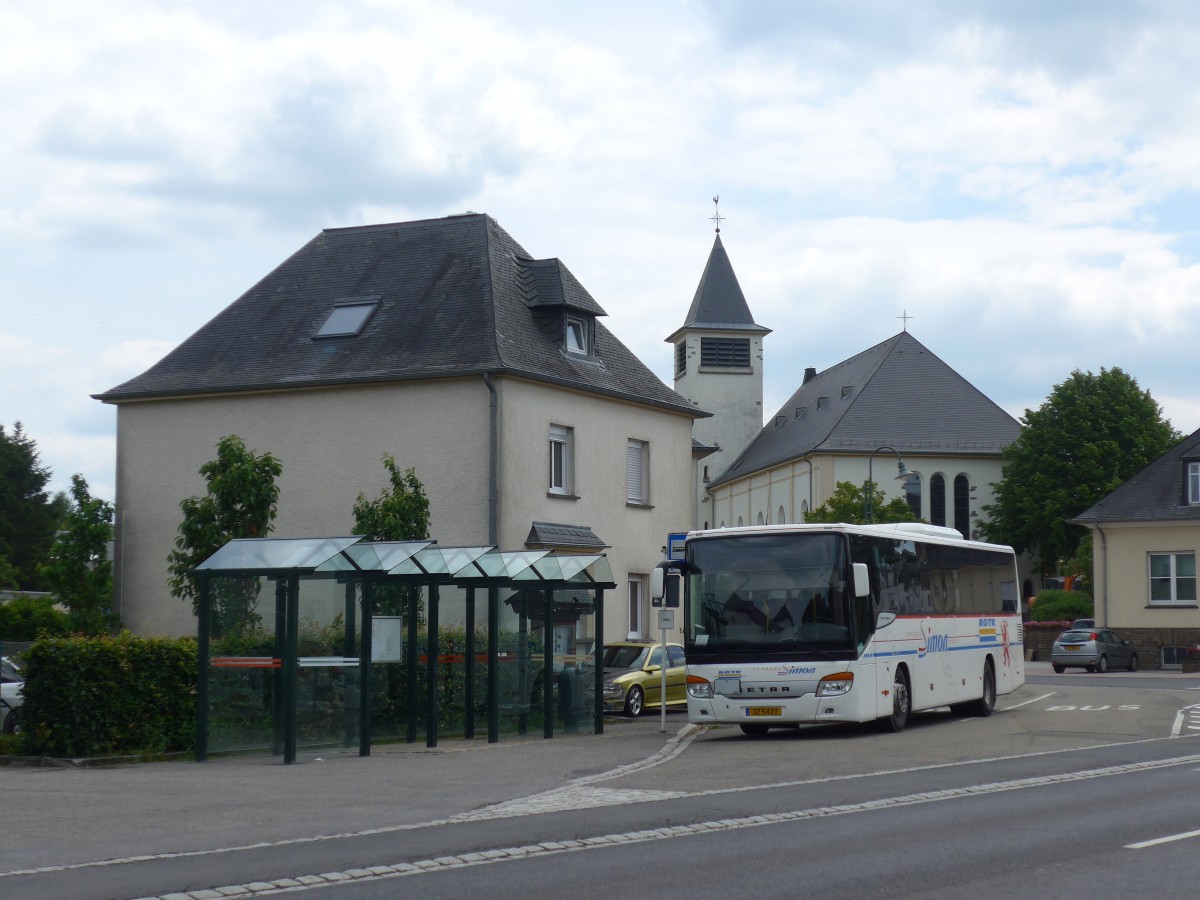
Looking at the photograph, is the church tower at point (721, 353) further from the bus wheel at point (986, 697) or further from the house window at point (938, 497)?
the bus wheel at point (986, 697)

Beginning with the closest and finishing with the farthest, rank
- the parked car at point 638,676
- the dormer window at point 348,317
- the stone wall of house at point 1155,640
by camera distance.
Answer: the parked car at point 638,676, the dormer window at point 348,317, the stone wall of house at point 1155,640

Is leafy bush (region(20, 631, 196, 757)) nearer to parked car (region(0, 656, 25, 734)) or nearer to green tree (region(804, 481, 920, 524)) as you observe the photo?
parked car (region(0, 656, 25, 734))

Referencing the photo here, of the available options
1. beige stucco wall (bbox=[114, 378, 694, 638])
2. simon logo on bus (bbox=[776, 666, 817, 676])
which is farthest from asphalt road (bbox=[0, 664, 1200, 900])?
beige stucco wall (bbox=[114, 378, 694, 638])

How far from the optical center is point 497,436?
3234 cm

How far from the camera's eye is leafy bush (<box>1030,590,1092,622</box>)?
2447 inches

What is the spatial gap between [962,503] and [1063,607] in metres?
18.7

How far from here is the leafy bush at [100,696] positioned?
1798 cm

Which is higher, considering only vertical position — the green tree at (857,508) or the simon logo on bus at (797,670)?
the green tree at (857,508)

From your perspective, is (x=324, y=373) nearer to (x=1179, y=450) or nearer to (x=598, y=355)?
(x=598, y=355)

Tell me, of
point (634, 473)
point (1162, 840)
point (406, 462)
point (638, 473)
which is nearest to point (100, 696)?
point (1162, 840)

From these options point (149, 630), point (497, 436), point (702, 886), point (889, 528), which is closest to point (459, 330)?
point (497, 436)

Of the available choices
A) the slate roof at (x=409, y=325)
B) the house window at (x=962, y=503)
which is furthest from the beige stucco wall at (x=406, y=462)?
the house window at (x=962, y=503)

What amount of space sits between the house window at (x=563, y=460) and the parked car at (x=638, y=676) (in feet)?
22.5

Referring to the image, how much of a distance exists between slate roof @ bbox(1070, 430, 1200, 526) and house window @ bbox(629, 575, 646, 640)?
22.9 metres
